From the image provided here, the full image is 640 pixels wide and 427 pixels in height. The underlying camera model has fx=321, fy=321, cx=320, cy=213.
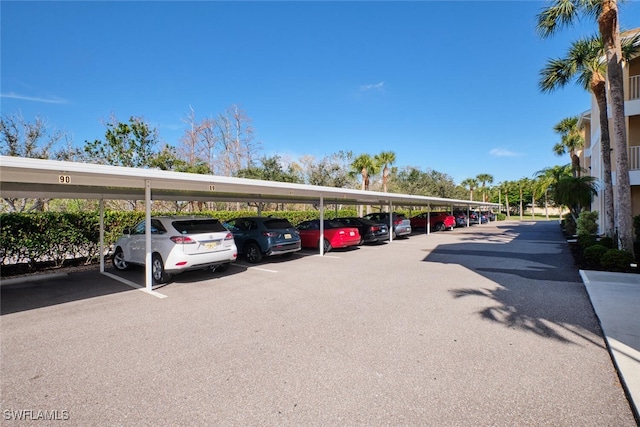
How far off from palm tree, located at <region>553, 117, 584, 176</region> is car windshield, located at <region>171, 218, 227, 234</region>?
26.4 metres

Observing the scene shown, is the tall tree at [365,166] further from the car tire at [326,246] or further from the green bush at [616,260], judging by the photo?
the green bush at [616,260]

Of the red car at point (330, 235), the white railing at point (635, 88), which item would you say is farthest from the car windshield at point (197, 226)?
the white railing at point (635, 88)

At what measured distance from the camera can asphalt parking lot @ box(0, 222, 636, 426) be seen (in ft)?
8.95

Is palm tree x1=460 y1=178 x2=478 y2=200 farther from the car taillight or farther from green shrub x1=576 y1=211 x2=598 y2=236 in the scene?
the car taillight

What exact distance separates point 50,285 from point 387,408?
854cm


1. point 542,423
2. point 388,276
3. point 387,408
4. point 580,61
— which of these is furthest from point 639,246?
point 387,408

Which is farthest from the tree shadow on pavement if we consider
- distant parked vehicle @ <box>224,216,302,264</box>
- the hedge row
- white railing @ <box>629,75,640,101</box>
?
the hedge row

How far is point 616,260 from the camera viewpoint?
8008 mm

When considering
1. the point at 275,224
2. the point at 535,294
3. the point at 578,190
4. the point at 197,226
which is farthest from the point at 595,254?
the point at 197,226

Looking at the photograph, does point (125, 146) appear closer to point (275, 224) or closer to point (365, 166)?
point (275, 224)

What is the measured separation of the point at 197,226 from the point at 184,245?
0.64 meters

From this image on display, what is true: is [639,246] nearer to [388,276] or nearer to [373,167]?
[388,276]

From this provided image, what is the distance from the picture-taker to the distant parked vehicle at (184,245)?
7062 mm

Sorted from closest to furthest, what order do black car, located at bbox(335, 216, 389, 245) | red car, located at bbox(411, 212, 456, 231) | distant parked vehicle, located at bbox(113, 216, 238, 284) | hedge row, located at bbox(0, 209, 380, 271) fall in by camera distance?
1. distant parked vehicle, located at bbox(113, 216, 238, 284)
2. hedge row, located at bbox(0, 209, 380, 271)
3. black car, located at bbox(335, 216, 389, 245)
4. red car, located at bbox(411, 212, 456, 231)
